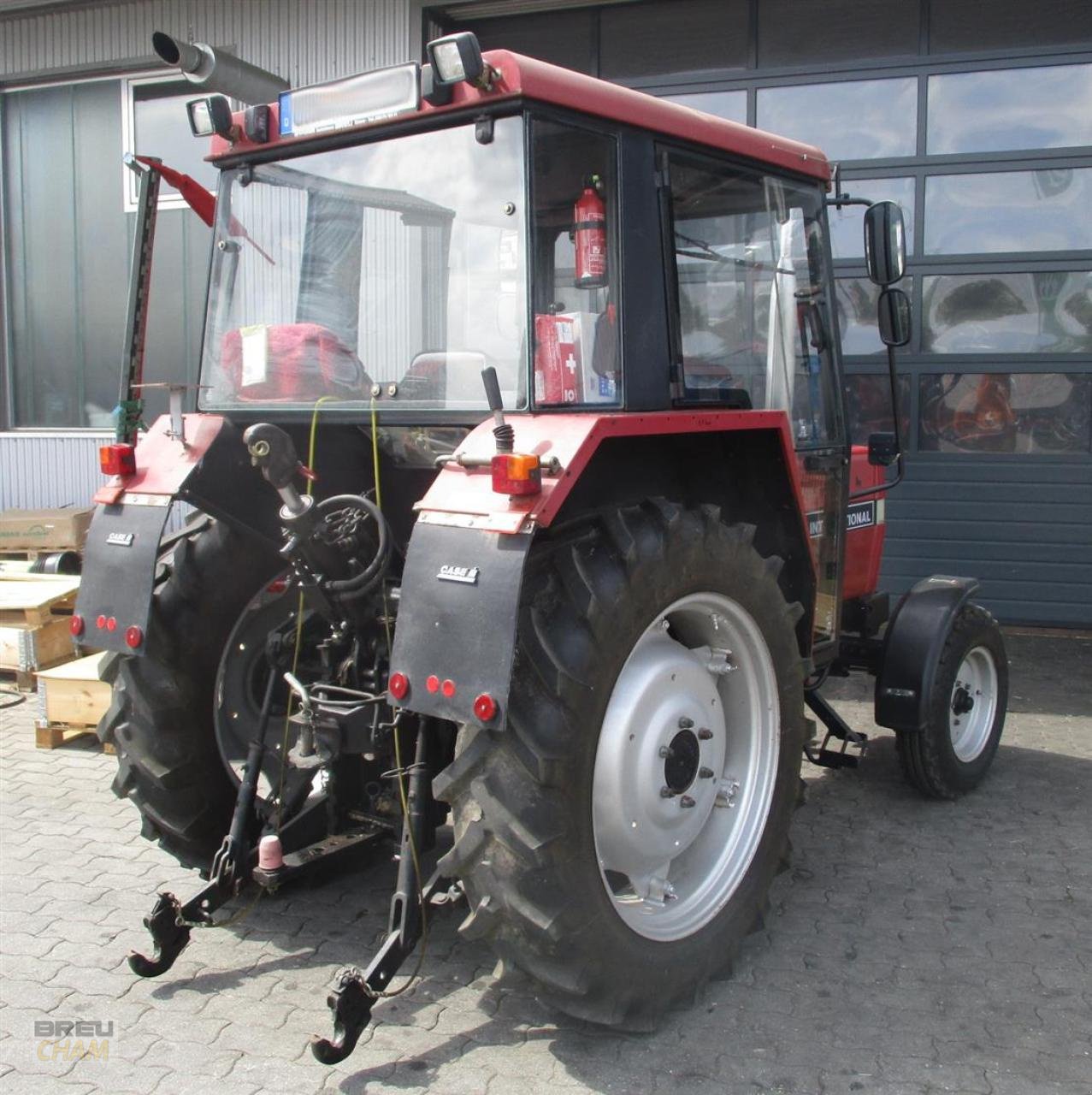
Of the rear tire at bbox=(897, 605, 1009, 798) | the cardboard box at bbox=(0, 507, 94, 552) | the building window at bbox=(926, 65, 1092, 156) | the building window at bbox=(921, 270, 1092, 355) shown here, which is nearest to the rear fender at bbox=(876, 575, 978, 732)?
the rear tire at bbox=(897, 605, 1009, 798)

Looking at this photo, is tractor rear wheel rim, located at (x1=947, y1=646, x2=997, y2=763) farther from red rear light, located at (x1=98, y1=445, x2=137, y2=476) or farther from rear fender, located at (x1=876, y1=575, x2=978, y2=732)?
red rear light, located at (x1=98, y1=445, x2=137, y2=476)

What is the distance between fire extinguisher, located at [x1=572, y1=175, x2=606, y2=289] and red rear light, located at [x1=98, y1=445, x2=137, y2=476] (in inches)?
55.7

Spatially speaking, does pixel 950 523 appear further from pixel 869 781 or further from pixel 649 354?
pixel 649 354

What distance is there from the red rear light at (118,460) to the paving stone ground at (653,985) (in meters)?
1.41

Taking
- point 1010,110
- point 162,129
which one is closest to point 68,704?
point 162,129

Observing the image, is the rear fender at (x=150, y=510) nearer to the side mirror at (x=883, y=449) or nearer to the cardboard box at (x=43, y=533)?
the side mirror at (x=883, y=449)

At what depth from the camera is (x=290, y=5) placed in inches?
310

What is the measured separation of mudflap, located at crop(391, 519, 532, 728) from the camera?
244 centimetres

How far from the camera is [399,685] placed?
8.39ft

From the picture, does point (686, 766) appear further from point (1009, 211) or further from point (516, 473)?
point (1009, 211)

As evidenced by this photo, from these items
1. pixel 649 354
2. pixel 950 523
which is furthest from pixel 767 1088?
pixel 950 523

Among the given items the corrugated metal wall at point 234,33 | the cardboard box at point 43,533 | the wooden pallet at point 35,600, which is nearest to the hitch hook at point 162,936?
the wooden pallet at point 35,600

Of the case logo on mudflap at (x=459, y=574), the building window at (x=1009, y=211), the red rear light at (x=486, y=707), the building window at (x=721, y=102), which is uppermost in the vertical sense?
the building window at (x=721, y=102)

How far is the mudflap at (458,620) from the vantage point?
244 centimetres
